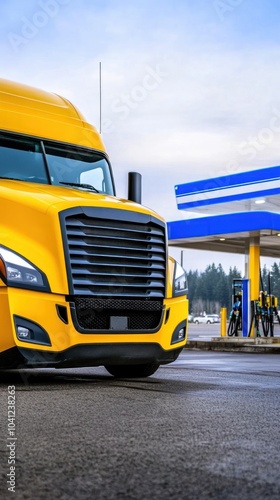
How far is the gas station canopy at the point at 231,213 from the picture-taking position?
83.3ft

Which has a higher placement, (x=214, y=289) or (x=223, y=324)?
(x=214, y=289)

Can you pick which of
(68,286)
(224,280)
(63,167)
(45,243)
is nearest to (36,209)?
(45,243)

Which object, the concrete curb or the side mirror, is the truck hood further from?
the concrete curb

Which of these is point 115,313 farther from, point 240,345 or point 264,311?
point 264,311

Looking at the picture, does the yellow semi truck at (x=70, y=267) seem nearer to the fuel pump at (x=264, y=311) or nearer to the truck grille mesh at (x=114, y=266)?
the truck grille mesh at (x=114, y=266)

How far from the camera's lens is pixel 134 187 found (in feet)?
37.6

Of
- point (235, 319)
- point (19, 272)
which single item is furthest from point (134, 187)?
point (235, 319)

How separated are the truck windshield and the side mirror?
289 millimetres

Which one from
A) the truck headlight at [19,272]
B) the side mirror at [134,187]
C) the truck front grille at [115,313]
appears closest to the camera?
the truck headlight at [19,272]

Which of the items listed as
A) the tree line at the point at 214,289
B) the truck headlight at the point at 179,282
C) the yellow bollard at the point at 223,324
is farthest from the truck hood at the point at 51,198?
the tree line at the point at 214,289

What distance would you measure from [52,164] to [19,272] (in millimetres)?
2360

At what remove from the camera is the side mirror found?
1141cm

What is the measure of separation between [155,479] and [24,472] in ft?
2.41

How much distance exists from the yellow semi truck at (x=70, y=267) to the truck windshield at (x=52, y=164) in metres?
0.02
